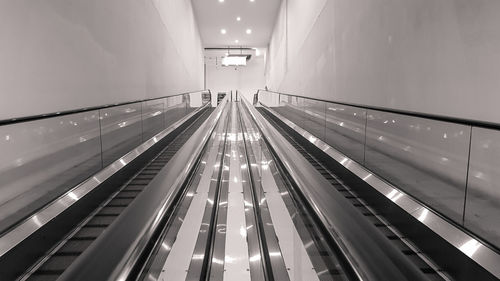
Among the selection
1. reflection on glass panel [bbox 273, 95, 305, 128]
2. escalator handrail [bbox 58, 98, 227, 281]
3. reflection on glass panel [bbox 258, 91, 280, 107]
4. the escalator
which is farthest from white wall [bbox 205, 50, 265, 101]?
escalator handrail [bbox 58, 98, 227, 281]

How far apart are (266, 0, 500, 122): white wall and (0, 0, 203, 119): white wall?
178 inches

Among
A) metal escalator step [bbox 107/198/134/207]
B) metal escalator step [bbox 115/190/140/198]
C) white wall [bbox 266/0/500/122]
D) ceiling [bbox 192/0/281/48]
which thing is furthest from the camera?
ceiling [bbox 192/0/281/48]

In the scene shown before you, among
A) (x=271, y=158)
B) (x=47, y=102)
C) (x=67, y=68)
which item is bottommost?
(x=271, y=158)

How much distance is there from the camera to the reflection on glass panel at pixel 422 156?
9.27 feet

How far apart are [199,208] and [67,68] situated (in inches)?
106

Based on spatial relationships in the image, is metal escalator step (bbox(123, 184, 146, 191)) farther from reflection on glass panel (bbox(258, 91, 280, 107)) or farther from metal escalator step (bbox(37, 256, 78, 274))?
reflection on glass panel (bbox(258, 91, 280, 107))

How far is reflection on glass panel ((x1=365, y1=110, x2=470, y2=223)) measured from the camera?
2824 millimetres

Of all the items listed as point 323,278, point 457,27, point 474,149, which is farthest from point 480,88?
point 323,278

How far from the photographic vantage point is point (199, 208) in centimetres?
360

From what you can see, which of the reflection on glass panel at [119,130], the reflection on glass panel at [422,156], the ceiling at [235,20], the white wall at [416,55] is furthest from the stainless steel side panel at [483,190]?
the ceiling at [235,20]

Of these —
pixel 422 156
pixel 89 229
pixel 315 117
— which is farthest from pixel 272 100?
pixel 89 229

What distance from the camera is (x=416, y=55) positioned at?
462 centimetres

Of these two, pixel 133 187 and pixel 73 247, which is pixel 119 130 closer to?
pixel 133 187

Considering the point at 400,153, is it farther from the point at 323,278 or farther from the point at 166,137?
the point at 166,137
